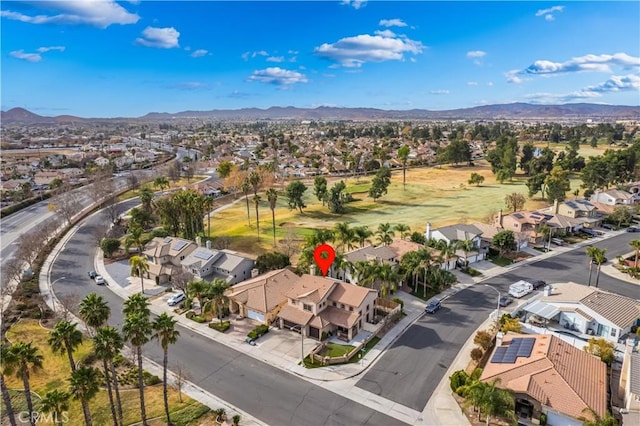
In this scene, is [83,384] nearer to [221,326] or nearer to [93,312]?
[93,312]

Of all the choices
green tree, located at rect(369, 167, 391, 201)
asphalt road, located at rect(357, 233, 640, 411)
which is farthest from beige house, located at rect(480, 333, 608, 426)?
green tree, located at rect(369, 167, 391, 201)

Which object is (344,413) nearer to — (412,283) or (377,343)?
(377,343)

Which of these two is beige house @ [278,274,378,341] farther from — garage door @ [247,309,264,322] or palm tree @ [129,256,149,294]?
palm tree @ [129,256,149,294]

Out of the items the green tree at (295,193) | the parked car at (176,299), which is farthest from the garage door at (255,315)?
the green tree at (295,193)

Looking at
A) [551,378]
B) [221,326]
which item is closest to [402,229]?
[221,326]

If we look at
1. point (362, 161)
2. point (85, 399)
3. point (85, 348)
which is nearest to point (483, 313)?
point (85, 399)

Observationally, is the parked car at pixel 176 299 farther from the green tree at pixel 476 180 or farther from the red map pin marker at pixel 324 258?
the green tree at pixel 476 180
